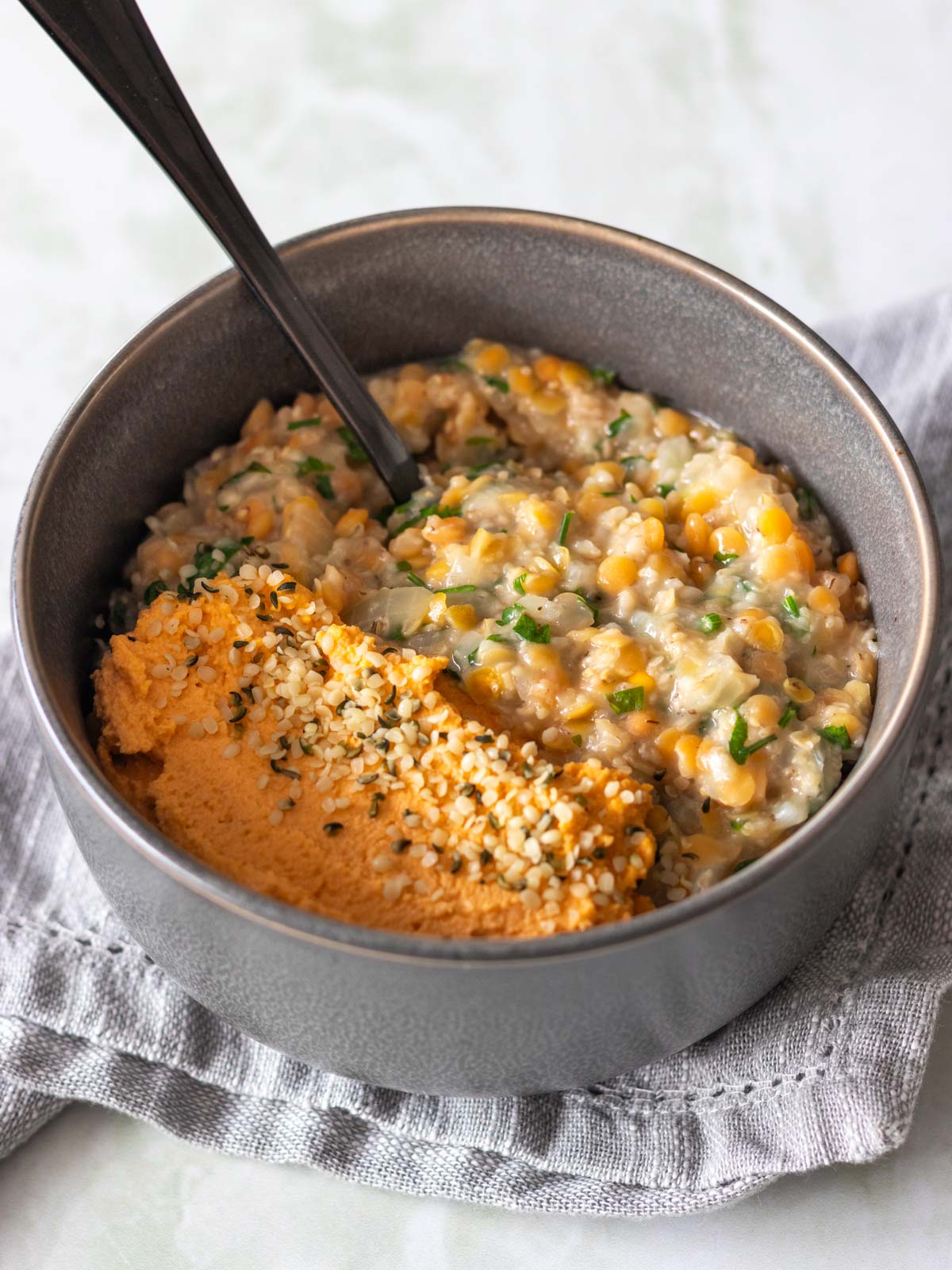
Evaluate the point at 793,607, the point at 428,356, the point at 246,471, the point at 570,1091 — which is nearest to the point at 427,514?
the point at 246,471

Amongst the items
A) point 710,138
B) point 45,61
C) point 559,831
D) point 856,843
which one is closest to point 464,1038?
point 559,831

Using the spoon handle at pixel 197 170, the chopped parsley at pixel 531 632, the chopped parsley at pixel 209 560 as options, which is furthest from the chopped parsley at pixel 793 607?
the chopped parsley at pixel 209 560

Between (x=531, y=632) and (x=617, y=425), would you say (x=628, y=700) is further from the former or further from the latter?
(x=617, y=425)

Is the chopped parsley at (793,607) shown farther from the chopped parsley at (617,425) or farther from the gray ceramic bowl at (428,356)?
the chopped parsley at (617,425)

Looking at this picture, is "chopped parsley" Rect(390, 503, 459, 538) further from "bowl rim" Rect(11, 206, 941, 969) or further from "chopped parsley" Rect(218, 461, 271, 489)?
"bowl rim" Rect(11, 206, 941, 969)

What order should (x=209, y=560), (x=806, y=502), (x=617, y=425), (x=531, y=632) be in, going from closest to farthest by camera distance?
(x=531, y=632) → (x=209, y=560) → (x=806, y=502) → (x=617, y=425)

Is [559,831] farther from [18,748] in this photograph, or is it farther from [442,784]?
[18,748]

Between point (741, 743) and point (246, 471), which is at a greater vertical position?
point (246, 471)
